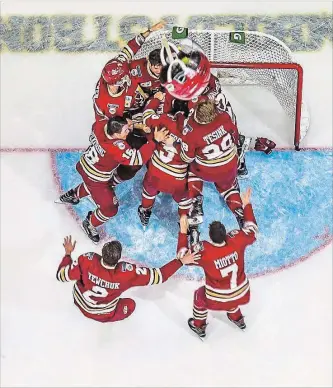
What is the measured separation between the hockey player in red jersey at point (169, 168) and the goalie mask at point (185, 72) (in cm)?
23

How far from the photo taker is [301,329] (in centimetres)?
469

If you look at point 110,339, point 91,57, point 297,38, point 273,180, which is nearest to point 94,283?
point 110,339

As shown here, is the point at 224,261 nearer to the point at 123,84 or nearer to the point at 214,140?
the point at 214,140

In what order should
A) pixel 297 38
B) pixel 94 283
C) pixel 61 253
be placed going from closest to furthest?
1. pixel 94 283
2. pixel 61 253
3. pixel 297 38

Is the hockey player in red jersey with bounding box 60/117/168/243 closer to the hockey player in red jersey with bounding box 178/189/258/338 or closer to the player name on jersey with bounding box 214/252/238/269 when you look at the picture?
the hockey player in red jersey with bounding box 178/189/258/338

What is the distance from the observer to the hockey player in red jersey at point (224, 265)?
4.19m

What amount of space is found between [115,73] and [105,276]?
3.78 feet

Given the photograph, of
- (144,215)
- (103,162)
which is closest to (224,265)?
(144,215)

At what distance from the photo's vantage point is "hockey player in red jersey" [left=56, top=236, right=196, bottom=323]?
4203 millimetres

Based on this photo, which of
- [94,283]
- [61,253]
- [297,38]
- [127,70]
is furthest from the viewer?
[297,38]

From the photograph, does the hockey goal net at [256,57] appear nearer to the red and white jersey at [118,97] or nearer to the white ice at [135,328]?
the red and white jersey at [118,97]

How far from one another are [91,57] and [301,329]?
7.59ft

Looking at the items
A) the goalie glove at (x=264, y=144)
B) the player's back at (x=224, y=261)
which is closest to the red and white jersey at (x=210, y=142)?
the player's back at (x=224, y=261)

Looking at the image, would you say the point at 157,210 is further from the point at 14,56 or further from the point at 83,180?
the point at 14,56
